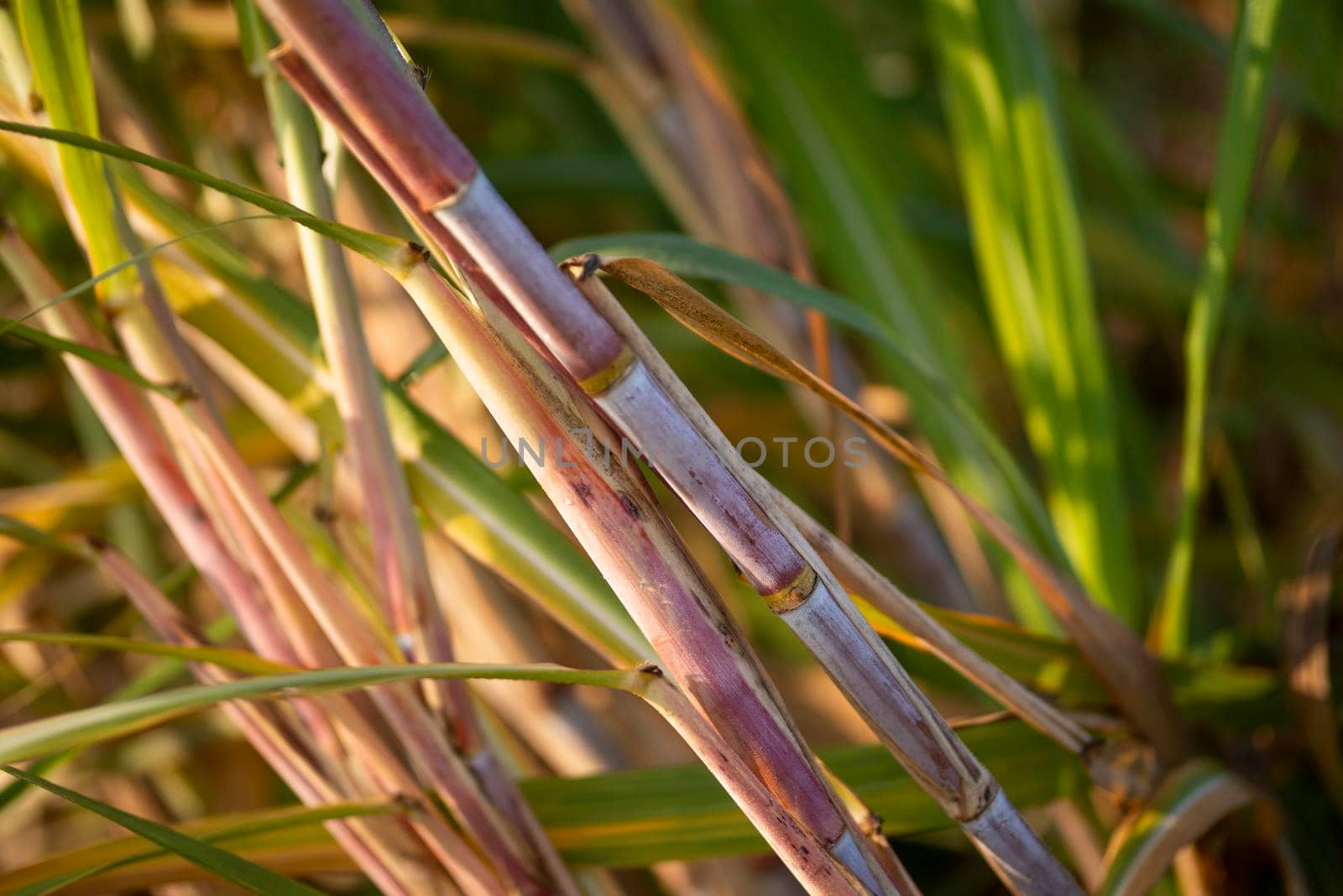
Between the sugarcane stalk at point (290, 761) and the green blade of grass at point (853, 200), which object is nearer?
the sugarcane stalk at point (290, 761)

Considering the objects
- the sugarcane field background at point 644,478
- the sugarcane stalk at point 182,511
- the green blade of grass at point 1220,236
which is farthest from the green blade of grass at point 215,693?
the green blade of grass at point 1220,236

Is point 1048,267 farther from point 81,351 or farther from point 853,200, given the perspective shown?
point 81,351

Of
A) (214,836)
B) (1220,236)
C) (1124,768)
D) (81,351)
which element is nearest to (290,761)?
(214,836)

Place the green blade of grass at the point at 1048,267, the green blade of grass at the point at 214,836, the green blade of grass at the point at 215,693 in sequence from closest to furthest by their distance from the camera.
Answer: the green blade of grass at the point at 215,693 → the green blade of grass at the point at 214,836 → the green blade of grass at the point at 1048,267

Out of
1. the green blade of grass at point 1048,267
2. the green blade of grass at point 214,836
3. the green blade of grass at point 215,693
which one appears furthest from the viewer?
the green blade of grass at point 1048,267

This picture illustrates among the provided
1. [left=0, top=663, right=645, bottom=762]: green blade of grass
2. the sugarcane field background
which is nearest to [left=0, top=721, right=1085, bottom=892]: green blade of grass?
the sugarcane field background

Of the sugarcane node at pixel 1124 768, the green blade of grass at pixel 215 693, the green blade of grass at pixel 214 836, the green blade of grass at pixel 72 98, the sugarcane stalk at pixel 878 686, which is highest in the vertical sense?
the green blade of grass at pixel 72 98

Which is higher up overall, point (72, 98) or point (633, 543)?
point (72, 98)

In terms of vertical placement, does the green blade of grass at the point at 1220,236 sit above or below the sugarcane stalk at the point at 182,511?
below

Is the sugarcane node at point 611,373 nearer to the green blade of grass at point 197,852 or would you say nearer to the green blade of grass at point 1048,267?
the green blade of grass at point 197,852
